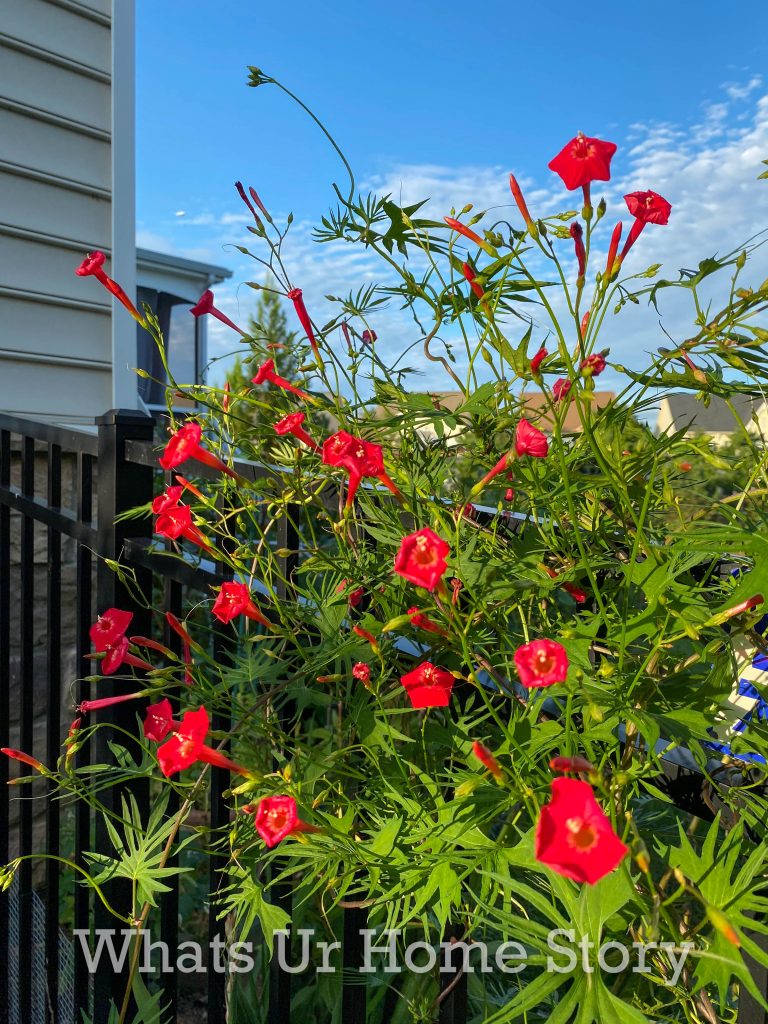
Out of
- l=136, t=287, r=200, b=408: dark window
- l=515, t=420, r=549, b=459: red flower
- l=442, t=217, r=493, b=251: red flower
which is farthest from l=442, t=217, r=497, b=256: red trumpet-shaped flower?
l=136, t=287, r=200, b=408: dark window

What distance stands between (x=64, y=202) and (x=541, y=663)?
4.01 m

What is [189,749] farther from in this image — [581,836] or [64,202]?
[64,202]

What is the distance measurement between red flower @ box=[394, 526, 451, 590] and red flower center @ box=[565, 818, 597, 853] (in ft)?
0.76

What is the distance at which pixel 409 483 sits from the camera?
1.02m

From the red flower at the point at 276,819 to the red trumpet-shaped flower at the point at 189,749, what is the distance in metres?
0.10

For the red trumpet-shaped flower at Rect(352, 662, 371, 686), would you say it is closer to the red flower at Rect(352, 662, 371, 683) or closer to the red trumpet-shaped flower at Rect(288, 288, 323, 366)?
the red flower at Rect(352, 662, 371, 683)

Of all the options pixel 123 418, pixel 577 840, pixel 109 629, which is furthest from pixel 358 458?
pixel 123 418

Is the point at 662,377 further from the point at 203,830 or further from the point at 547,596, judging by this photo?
the point at 203,830

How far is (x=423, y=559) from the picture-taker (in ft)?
2.50

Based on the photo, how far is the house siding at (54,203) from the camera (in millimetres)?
3812

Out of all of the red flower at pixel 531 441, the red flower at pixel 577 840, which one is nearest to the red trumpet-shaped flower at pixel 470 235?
the red flower at pixel 531 441

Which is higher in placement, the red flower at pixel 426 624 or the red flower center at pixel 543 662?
the red flower at pixel 426 624

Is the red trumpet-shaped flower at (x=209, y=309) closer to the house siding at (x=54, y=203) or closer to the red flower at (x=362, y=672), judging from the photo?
the red flower at (x=362, y=672)

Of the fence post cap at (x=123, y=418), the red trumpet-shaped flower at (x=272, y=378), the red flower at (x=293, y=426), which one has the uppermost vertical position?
the fence post cap at (x=123, y=418)
